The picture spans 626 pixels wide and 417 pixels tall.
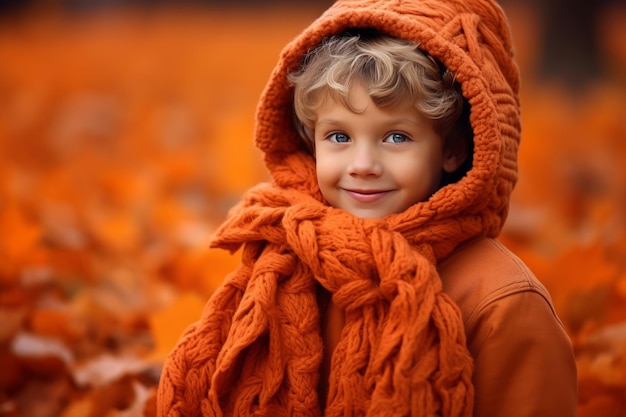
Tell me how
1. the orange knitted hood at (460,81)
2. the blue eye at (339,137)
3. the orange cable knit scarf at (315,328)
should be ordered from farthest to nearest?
the blue eye at (339,137) < the orange knitted hood at (460,81) < the orange cable knit scarf at (315,328)

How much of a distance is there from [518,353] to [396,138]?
0.62m

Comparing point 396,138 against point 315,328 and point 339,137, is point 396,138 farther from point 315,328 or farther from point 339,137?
point 315,328

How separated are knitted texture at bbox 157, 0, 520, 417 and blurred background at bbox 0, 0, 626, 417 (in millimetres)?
592

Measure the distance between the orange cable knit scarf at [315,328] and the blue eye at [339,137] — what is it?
0.18 meters

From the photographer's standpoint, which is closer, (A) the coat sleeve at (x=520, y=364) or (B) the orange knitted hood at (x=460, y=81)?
(A) the coat sleeve at (x=520, y=364)

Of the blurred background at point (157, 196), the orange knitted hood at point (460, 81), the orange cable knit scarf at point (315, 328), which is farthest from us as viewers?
the blurred background at point (157, 196)

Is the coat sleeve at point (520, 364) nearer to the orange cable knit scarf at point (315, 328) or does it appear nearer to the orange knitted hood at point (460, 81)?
the orange cable knit scarf at point (315, 328)

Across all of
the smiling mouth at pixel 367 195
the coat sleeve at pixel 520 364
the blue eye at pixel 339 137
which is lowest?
the coat sleeve at pixel 520 364

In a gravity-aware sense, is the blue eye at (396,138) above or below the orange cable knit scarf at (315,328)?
above

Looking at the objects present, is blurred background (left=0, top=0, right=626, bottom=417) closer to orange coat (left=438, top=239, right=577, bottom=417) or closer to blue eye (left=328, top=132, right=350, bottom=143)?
orange coat (left=438, top=239, right=577, bottom=417)

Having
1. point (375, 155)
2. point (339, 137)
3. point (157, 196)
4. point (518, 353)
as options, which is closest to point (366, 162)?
point (375, 155)

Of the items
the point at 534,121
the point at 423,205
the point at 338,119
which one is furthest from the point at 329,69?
the point at 534,121

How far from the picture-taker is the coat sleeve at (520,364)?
227 centimetres

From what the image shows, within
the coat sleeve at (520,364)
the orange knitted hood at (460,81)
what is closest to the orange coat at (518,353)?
the coat sleeve at (520,364)
